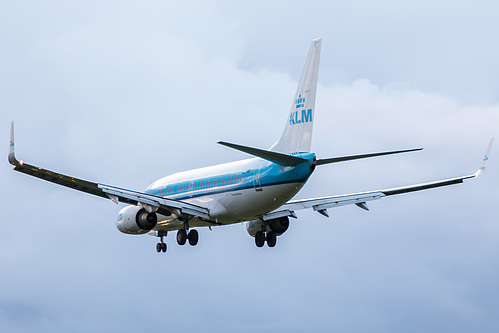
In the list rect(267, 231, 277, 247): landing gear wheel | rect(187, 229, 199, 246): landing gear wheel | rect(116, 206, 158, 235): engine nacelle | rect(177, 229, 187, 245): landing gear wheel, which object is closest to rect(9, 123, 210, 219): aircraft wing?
rect(116, 206, 158, 235): engine nacelle

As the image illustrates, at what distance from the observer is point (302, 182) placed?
4353 centimetres

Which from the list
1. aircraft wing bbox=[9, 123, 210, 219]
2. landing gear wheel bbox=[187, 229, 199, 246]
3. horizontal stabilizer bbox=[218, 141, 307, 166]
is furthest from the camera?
landing gear wheel bbox=[187, 229, 199, 246]

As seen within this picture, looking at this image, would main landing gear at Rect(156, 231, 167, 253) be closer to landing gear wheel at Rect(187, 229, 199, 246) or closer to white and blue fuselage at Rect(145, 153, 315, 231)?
white and blue fuselage at Rect(145, 153, 315, 231)

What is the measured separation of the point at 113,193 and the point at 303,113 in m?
11.5

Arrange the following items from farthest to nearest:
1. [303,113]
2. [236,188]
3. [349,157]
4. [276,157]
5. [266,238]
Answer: [266,238] → [236,188] → [303,113] → [276,157] → [349,157]

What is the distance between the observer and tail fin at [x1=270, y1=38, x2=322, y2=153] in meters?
44.6

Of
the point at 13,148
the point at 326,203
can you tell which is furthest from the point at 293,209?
the point at 13,148

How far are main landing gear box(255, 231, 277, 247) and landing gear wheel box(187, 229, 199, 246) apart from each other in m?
4.49

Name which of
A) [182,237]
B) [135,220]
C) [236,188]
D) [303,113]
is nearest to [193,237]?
[182,237]

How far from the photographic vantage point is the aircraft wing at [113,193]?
4131 centimetres

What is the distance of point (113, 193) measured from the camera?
44.9 meters

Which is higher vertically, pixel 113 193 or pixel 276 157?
pixel 276 157

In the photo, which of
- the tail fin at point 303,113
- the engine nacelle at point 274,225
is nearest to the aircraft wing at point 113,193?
the engine nacelle at point 274,225

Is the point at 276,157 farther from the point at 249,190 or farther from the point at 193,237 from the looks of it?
the point at 193,237
